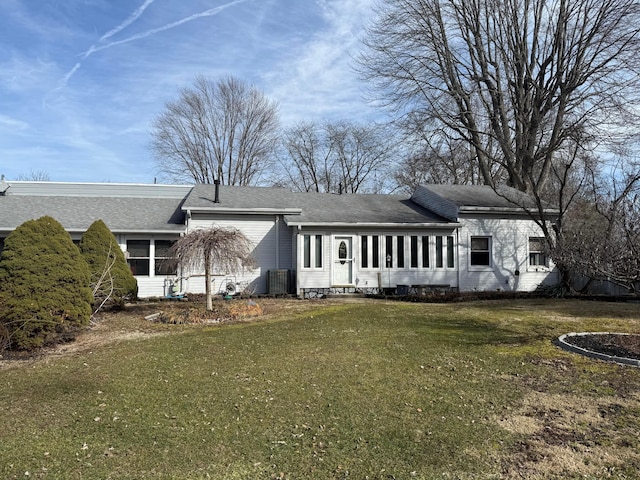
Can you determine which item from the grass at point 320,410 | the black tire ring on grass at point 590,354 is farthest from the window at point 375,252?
the black tire ring on grass at point 590,354

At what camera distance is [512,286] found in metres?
18.5

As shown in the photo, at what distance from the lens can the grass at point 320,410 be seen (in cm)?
377

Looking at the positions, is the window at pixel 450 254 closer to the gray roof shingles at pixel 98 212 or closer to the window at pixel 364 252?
the window at pixel 364 252

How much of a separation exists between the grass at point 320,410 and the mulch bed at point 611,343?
0.55 metres

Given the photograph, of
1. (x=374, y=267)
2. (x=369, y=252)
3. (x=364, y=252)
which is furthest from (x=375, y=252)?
(x=374, y=267)

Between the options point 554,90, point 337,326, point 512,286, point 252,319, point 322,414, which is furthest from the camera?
point 554,90

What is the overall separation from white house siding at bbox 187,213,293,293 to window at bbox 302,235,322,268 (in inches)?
44.6

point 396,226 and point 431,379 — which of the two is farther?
point 396,226

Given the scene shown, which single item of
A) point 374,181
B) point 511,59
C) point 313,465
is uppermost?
point 511,59

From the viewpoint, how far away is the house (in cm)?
1684

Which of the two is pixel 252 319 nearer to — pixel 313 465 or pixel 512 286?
pixel 313 465

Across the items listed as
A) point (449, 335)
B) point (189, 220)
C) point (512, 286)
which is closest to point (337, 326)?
point (449, 335)

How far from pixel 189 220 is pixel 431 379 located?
13205mm

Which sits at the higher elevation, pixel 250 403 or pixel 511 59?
pixel 511 59
